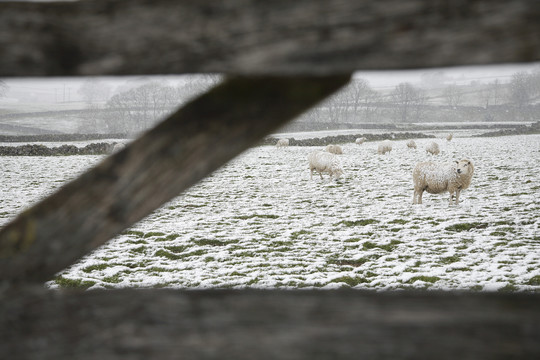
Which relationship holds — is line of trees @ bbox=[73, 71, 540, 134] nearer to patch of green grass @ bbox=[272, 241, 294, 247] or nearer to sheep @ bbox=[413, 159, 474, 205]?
sheep @ bbox=[413, 159, 474, 205]

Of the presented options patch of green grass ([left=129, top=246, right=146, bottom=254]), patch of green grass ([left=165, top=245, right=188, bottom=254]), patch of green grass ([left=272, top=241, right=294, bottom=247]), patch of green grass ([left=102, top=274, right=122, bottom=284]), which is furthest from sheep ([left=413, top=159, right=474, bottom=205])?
patch of green grass ([left=102, top=274, right=122, bottom=284])

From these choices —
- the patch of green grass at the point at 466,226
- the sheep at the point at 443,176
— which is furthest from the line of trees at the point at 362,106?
the patch of green grass at the point at 466,226

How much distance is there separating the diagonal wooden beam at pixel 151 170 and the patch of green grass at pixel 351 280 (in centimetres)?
490

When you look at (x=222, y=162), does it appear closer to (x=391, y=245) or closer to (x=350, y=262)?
(x=350, y=262)

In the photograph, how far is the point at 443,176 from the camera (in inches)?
364

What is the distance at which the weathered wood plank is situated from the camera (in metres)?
0.76

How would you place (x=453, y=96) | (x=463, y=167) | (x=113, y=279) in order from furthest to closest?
(x=453, y=96) < (x=463, y=167) < (x=113, y=279)

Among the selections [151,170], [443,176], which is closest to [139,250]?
[151,170]

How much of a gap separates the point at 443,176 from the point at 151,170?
9.58 metres

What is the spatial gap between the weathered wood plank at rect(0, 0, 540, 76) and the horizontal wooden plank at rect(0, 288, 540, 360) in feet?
1.81

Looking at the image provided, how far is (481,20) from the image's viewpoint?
75 cm

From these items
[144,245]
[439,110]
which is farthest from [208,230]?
[439,110]

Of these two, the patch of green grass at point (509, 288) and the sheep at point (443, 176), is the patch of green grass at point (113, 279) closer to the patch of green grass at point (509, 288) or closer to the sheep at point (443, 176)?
the patch of green grass at point (509, 288)

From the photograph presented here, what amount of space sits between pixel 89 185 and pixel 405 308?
848mm
